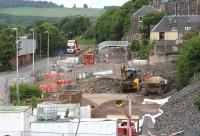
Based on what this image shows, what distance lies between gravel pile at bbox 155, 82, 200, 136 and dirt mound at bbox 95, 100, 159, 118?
1.59 meters

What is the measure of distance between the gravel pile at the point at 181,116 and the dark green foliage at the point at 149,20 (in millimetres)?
61145

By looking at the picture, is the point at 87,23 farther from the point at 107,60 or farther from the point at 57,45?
the point at 107,60

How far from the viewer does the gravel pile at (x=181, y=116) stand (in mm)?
33562

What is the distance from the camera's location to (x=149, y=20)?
108 metres

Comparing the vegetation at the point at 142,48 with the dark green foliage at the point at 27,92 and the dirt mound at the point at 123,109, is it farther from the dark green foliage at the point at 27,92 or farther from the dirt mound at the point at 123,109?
the dirt mound at the point at 123,109

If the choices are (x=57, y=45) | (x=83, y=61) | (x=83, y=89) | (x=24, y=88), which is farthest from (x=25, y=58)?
(x=24, y=88)

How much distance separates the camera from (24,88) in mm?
53031

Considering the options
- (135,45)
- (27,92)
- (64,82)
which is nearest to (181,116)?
(27,92)

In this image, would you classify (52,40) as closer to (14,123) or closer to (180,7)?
(180,7)

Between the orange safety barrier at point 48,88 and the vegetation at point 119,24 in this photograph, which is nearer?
the orange safety barrier at point 48,88

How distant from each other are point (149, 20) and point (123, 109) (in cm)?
6263

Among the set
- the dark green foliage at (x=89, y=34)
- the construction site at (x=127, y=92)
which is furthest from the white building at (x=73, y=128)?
the dark green foliage at (x=89, y=34)

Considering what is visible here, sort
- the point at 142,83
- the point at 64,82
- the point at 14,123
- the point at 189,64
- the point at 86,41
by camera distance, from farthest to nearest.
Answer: the point at 86,41, the point at 64,82, the point at 142,83, the point at 189,64, the point at 14,123

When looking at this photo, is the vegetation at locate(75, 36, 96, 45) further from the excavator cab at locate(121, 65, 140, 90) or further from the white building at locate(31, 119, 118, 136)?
the white building at locate(31, 119, 118, 136)
